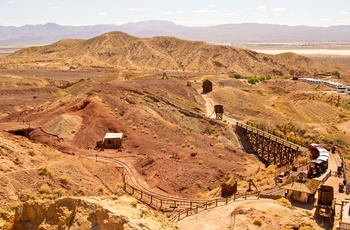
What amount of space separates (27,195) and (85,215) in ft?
38.9

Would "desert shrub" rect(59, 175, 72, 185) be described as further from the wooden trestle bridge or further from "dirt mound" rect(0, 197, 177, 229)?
the wooden trestle bridge

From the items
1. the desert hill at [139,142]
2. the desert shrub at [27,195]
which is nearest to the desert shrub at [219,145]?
the desert hill at [139,142]

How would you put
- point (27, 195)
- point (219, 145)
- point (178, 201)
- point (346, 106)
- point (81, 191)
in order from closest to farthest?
point (27, 195)
point (81, 191)
point (178, 201)
point (219, 145)
point (346, 106)

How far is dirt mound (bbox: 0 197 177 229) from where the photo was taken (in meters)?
13.9

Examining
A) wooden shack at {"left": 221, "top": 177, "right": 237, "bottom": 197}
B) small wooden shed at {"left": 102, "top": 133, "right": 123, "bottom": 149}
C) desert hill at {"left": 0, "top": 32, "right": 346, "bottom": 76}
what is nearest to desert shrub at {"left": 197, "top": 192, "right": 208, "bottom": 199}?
wooden shack at {"left": 221, "top": 177, "right": 237, "bottom": 197}

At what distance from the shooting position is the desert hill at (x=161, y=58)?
13911cm

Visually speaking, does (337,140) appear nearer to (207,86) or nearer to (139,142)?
(139,142)

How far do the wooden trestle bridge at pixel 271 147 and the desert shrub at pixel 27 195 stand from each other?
25.9 m

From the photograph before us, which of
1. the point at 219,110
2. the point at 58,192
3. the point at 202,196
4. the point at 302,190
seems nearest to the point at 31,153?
the point at 58,192

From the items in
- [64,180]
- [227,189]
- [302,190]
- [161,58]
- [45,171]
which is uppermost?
[161,58]

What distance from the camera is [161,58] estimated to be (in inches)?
5876

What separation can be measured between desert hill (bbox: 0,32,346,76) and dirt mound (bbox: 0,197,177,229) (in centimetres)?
11420

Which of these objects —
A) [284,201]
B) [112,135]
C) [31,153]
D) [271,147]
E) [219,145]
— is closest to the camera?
[284,201]

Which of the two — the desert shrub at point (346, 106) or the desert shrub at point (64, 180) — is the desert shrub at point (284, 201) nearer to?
the desert shrub at point (64, 180)
